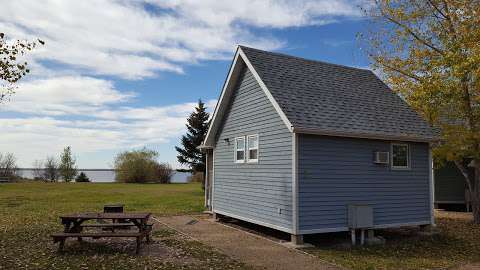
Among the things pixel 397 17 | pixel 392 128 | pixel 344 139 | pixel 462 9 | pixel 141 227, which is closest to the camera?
pixel 141 227

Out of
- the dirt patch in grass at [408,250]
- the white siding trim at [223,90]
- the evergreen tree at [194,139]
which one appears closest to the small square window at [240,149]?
the white siding trim at [223,90]

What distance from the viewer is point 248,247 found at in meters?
11.8

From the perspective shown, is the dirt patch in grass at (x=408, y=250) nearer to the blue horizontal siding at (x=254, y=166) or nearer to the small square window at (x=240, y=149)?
the blue horizontal siding at (x=254, y=166)

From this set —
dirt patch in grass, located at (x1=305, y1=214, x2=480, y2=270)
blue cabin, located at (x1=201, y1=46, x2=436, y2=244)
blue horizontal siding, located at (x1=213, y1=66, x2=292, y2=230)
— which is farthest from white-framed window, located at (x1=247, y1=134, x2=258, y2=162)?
dirt patch in grass, located at (x1=305, y1=214, x2=480, y2=270)

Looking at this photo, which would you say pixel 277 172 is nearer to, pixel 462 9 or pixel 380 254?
pixel 380 254

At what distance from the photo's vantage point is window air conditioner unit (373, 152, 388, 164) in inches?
532

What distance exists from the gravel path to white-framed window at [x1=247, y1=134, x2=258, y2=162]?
8.14 feet

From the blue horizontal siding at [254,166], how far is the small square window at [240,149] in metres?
0.19

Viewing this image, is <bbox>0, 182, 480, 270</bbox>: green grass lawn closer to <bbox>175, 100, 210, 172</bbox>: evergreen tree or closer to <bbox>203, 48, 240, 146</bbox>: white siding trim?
<bbox>203, 48, 240, 146</bbox>: white siding trim

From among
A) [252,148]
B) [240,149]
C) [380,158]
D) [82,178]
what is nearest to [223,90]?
[240,149]

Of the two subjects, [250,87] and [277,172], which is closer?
[277,172]

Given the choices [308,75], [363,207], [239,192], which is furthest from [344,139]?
[239,192]

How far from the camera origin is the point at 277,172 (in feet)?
42.8

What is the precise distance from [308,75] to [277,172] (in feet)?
12.9
